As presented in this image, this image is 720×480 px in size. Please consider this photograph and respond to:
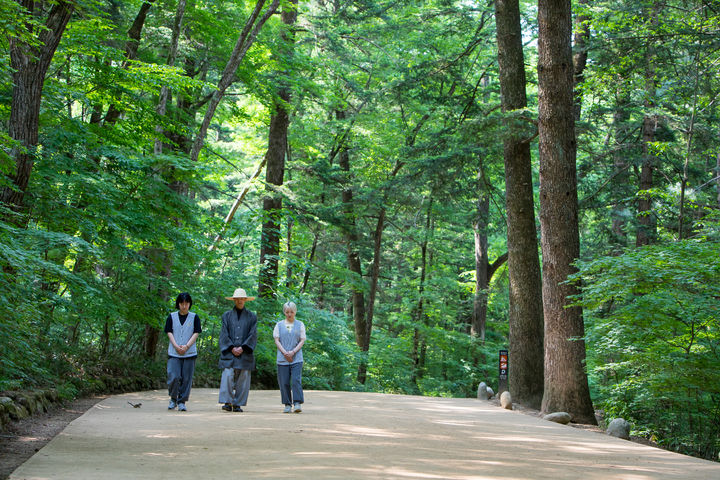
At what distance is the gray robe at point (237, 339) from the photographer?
980 cm

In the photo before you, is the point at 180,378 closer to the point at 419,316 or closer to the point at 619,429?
the point at 619,429

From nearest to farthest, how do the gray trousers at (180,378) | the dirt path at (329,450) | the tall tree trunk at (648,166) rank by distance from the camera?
the dirt path at (329,450) → the gray trousers at (180,378) → the tall tree trunk at (648,166)

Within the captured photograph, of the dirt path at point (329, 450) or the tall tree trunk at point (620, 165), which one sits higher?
the tall tree trunk at point (620, 165)

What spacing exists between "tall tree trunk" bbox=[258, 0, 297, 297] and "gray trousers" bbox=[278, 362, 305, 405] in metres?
7.95

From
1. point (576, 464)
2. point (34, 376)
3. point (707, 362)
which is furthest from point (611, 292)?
point (34, 376)

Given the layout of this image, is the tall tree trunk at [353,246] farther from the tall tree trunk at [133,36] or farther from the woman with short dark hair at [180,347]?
the woman with short dark hair at [180,347]

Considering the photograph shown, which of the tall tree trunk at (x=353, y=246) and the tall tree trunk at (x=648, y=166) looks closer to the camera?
the tall tree trunk at (x=648, y=166)

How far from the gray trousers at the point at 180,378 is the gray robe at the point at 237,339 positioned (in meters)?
0.50

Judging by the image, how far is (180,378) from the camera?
9.75 m

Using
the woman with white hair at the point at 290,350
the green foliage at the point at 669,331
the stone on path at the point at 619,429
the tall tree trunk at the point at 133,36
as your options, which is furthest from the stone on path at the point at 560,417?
the tall tree trunk at the point at 133,36

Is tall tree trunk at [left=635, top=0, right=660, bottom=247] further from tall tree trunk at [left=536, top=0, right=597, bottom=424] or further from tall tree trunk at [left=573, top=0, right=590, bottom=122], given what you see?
tall tree trunk at [left=536, top=0, right=597, bottom=424]

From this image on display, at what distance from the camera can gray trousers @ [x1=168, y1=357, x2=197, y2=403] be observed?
31.2 feet

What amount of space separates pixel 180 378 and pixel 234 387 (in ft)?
2.71

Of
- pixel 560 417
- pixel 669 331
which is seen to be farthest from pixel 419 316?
pixel 669 331
